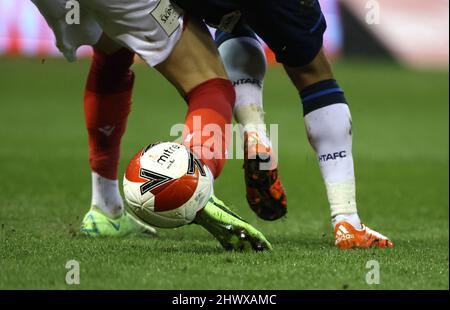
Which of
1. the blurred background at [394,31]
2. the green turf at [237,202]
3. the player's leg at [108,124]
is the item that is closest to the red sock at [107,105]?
the player's leg at [108,124]

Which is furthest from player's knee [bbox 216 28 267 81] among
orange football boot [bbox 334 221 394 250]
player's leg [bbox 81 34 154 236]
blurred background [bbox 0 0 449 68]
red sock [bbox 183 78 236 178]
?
blurred background [bbox 0 0 449 68]

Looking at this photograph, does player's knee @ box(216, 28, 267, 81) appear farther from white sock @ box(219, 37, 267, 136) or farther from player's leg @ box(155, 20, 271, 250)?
player's leg @ box(155, 20, 271, 250)

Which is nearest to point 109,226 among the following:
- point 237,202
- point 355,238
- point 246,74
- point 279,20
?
point 246,74

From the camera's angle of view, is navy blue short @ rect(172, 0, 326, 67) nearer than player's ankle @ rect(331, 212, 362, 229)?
Yes

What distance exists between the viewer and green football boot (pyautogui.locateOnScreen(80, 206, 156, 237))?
3.97 metres

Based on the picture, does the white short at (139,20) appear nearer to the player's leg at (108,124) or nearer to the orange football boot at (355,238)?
the player's leg at (108,124)

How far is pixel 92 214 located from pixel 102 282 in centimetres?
145

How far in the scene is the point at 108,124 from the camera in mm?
4164

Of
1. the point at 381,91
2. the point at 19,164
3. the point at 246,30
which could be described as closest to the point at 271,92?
the point at 381,91

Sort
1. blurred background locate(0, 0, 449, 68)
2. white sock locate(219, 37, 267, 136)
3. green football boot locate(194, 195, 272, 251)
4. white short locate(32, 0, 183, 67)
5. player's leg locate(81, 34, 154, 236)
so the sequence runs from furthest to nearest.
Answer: blurred background locate(0, 0, 449, 68) < player's leg locate(81, 34, 154, 236) < white sock locate(219, 37, 267, 136) < white short locate(32, 0, 183, 67) < green football boot locate(194, 195, 272, 251)

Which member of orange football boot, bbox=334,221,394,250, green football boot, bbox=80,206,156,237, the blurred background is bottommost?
orange football boot, bbox=334,221,394,250

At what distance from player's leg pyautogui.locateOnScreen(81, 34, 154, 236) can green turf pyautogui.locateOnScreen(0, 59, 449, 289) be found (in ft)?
0.58

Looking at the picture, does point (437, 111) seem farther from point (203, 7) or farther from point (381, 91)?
point (203, 7)

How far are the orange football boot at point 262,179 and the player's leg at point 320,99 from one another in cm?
20
